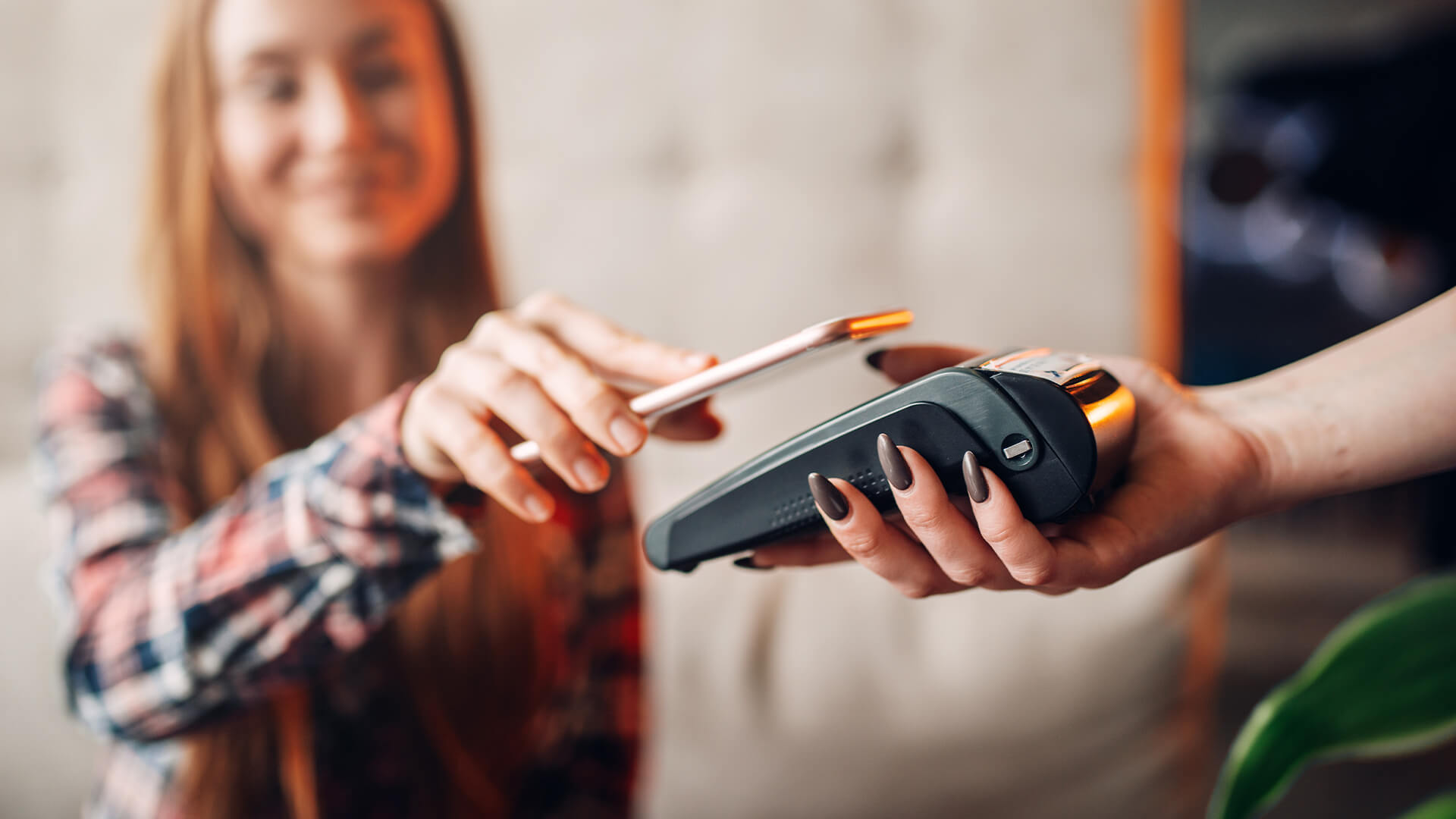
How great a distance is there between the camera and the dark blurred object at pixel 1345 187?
3.30 feet

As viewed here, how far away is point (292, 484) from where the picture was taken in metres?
0.53

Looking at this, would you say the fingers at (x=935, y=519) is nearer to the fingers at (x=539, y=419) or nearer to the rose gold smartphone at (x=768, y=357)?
the rose gold smartphone at (x=768, y=357)

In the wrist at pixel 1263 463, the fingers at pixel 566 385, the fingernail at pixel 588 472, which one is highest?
the fingers at pixel 566 385

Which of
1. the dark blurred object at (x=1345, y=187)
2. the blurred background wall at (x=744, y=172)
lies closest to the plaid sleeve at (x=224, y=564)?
the blurred background wall at (x=744, y=172)

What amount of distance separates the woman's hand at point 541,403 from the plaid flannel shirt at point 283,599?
0.17 ft

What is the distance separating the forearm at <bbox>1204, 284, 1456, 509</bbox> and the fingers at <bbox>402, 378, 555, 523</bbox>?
1.20 feet

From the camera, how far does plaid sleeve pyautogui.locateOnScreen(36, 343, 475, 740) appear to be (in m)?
0.49

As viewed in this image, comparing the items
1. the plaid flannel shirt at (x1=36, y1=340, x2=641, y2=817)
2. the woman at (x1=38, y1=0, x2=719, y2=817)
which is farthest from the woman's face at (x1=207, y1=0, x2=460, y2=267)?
the plaid flannel shirt at (x1=36, y1=340, x2=641, y2=817)

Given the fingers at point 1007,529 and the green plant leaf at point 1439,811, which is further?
the green plant leaf at point 1439,811

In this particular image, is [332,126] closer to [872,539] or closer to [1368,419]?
[872,539]

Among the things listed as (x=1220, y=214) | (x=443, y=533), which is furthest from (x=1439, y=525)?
(x=443, y=533)

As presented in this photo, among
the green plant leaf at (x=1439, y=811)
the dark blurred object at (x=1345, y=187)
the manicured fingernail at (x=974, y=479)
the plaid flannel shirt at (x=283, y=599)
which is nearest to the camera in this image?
the manicured fingernail at (x=974, y=479)

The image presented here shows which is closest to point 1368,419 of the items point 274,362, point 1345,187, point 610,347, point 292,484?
point 610,347

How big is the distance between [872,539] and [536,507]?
→ 0.62 feet
